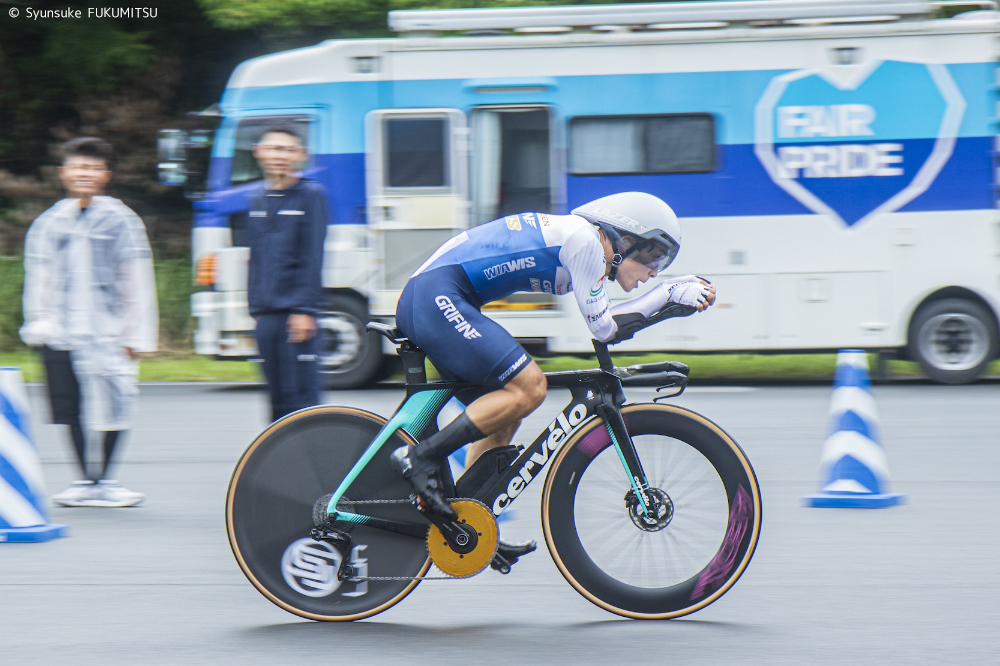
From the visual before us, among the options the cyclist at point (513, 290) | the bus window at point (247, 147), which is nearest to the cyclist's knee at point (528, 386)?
the cyclist at point (513, 290)

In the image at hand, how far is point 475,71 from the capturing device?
12.1 metres

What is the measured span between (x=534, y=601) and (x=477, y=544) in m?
0.60

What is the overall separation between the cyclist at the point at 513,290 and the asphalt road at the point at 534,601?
1.98 feet

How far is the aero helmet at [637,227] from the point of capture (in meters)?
4.45

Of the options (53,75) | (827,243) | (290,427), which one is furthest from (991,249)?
(53,75)

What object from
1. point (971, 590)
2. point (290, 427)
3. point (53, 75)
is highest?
point (53, 75)

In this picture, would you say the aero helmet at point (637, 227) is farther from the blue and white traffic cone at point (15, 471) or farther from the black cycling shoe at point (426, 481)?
the blue and white traffic cone at point (15, 471)

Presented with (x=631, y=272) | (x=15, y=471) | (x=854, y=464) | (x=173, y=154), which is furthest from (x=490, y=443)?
(x=173, y=154)

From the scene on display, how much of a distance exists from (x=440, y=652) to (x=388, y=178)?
833cm

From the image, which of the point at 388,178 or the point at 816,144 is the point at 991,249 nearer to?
the point at 816,144

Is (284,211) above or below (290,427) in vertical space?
above

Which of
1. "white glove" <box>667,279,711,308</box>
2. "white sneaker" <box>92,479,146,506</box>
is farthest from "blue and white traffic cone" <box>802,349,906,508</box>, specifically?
"white sneaker" <box>92,479,146,506</box>

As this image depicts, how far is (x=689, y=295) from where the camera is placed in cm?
430

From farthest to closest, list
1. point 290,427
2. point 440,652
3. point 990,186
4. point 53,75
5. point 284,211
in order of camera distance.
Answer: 1. point 53,75
2. point 990,186
3. point 284,211
4. point 290,427
5. point 440,652
